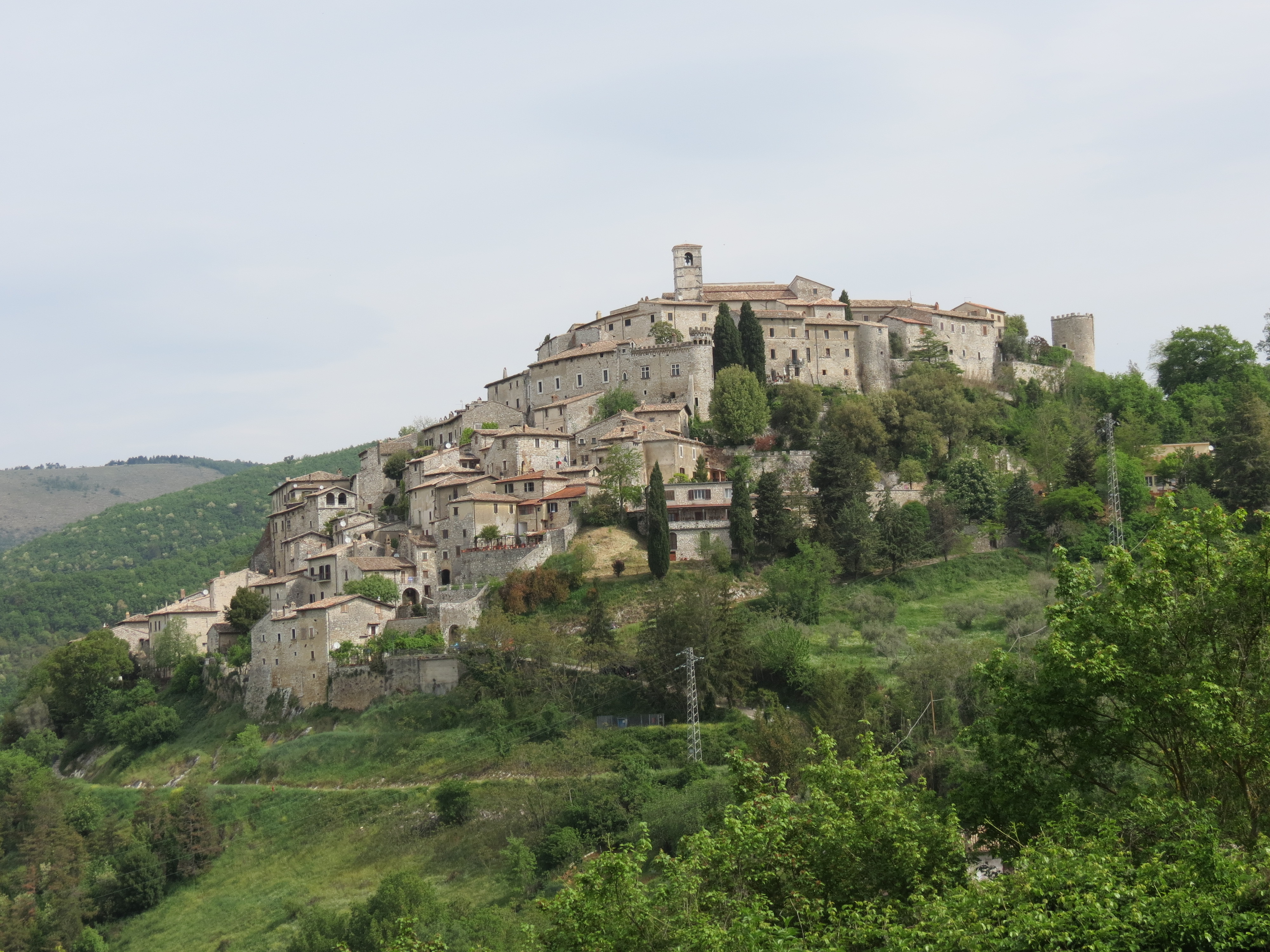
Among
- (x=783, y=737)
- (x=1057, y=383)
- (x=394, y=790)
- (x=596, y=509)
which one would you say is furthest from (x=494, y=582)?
(x=1057, y=383)

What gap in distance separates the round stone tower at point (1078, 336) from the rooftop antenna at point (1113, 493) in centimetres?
2794

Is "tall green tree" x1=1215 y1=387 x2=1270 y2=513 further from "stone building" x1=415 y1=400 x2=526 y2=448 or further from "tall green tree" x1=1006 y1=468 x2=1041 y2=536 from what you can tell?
"stone building" x1=415 y1=400 x2=526 y2=448

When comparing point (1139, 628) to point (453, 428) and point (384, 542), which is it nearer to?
point (384, 542)

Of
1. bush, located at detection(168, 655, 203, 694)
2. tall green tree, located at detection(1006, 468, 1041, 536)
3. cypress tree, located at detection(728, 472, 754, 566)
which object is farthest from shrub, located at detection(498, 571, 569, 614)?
tall green tree, located at detection(1006, 468, 1041, 536)

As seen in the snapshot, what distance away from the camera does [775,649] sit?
5753cm

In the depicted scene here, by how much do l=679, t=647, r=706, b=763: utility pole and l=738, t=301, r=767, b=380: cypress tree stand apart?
35.7 meters

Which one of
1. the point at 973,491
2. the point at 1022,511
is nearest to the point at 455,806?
the point at 973,491

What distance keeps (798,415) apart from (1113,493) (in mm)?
22189

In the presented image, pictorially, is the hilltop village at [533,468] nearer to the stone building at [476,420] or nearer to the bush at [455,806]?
the stone building at [476,420]

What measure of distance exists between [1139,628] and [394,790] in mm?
39351

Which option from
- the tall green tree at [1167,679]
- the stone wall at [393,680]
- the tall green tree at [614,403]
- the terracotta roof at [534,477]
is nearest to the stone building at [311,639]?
the stone wall at [393,680]

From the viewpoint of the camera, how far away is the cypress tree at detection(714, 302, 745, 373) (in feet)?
281

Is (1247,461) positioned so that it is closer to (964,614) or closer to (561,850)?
(964,614)

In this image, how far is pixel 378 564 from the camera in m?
71.1
